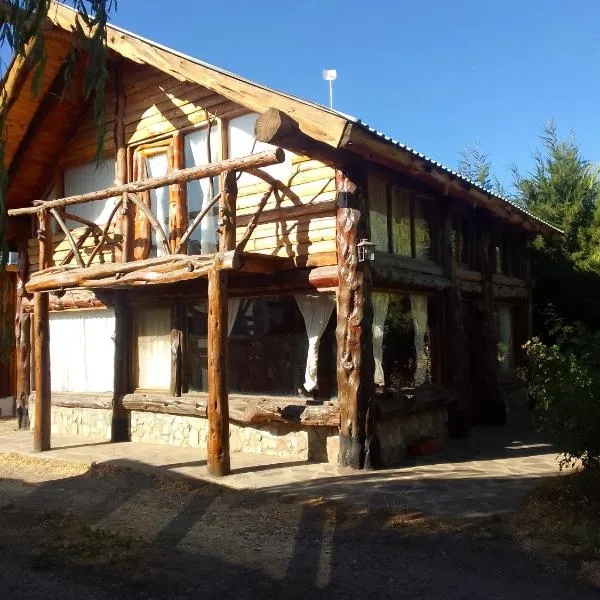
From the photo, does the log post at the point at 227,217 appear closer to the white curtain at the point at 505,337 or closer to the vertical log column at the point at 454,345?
the vertical log column at the point at 454,345

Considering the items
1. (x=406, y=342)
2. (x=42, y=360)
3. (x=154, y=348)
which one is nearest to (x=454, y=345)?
(x=406, y=342)

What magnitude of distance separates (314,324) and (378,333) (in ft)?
2.95

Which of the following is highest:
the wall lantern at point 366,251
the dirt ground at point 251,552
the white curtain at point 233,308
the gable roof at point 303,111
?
the gable roof at point 303,111

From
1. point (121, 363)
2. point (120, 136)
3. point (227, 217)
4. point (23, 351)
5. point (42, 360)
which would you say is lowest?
point (121, 363)

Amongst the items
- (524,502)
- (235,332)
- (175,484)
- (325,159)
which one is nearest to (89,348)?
(235,332)

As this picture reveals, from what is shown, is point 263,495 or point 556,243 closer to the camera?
point 263,495

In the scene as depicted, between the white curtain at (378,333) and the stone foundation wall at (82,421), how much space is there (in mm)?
5058

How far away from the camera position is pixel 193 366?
10281 millimetres

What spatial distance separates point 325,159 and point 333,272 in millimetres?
1490

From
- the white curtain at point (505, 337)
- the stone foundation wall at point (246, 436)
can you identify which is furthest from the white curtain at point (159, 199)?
the white curtain at point (505, 337)

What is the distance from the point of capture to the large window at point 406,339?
8885 millimetres

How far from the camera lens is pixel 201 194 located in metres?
10.2

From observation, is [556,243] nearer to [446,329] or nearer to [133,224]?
[446,329]

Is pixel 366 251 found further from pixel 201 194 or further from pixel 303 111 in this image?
pixel 201 194
